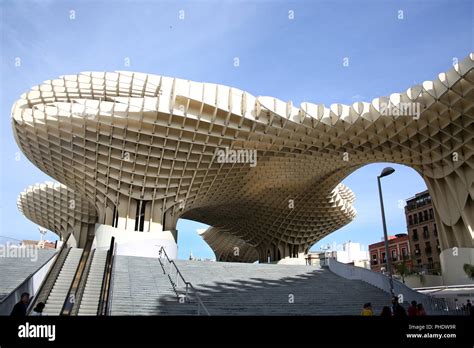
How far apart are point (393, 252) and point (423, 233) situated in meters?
9.95

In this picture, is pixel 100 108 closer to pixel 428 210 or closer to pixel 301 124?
pixel 301 124

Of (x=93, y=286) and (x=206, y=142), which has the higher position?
(x=206, y=142)

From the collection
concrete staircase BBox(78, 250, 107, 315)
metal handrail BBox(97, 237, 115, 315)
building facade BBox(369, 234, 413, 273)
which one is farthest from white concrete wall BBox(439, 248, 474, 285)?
building facade BBox(369, 234, 413, 273)

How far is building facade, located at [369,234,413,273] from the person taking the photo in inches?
2577

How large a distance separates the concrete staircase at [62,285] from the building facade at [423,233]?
5121cm

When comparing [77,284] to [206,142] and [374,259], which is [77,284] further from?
[374,259]

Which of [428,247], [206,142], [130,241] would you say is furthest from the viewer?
[428,247]

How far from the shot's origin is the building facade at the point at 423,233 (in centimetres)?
5856

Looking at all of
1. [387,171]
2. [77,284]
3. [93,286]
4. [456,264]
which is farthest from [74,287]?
[456,264]

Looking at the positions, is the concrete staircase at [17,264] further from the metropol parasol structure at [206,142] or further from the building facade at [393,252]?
the building facade at [393,252]

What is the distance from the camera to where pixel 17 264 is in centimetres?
1844

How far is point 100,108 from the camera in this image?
25.8 meters

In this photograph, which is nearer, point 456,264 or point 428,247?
point 456,264
